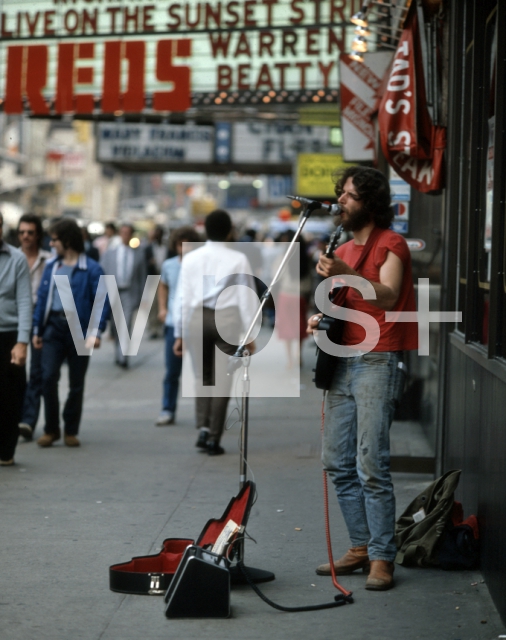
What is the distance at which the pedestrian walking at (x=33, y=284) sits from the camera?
9039 mm

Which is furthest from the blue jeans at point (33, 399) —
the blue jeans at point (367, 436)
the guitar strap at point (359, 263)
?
the guitar strap at point (359, 263)

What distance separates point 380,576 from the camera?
4.90 meters

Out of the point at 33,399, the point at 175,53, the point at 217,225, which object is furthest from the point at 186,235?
the point at 175,53

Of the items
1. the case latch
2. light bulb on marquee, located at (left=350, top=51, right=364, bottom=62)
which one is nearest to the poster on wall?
the case latch

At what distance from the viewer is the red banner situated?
6.79 m

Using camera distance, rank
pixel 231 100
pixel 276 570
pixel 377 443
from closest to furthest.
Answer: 1. pixel 377 443
2. pixel 276 570
3. pixel 231 100

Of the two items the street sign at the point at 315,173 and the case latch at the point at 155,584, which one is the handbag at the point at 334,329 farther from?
the street sign at the point at 315,173

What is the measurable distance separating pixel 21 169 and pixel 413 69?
6077 centimetres

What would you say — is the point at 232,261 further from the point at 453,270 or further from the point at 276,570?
the point at 276,570

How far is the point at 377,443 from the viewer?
484cm

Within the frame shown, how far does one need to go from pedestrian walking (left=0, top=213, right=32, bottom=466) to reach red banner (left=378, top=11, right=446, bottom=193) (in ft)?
9.67

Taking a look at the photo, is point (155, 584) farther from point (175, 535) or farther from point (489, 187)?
point (489, 187)

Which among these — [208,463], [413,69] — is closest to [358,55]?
[413,69]

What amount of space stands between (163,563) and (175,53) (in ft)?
29.4
